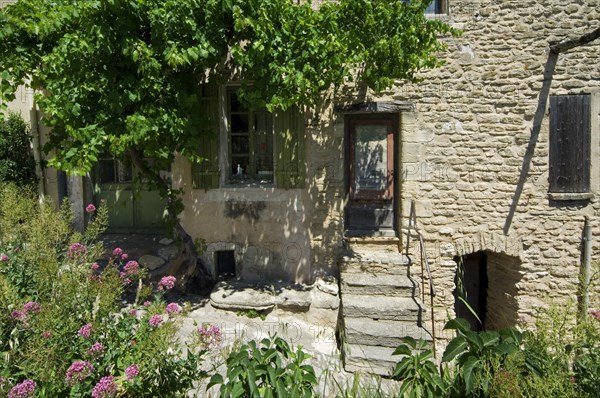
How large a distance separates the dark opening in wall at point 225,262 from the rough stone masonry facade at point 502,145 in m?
2.86

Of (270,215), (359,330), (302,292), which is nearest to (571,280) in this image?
(359,330)

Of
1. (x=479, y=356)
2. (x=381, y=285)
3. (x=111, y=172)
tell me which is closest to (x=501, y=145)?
(x=381, y=285)

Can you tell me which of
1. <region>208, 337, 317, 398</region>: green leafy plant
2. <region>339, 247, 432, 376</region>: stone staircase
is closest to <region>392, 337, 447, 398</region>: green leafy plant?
<region>208, 337, 317, 398</region>: green leafy plant

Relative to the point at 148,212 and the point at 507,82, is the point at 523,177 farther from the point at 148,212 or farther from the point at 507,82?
the point at 148,212

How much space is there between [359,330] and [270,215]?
7.10 feet

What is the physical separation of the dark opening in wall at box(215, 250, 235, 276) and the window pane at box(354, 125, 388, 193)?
2315 mm

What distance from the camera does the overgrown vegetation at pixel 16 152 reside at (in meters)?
6.11

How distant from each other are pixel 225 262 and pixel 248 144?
1937 millimetres

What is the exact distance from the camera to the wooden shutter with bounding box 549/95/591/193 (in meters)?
5.46

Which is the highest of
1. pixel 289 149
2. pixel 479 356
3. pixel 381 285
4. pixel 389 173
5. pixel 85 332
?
pixel 289 149

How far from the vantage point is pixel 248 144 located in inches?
228

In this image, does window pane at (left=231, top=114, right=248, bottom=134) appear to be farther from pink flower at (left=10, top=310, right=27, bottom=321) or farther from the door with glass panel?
pink flower at (left=10, top=310, right=27, bottom=321)

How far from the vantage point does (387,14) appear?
4.16 m

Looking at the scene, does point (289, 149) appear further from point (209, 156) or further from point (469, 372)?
point (469, 372)
